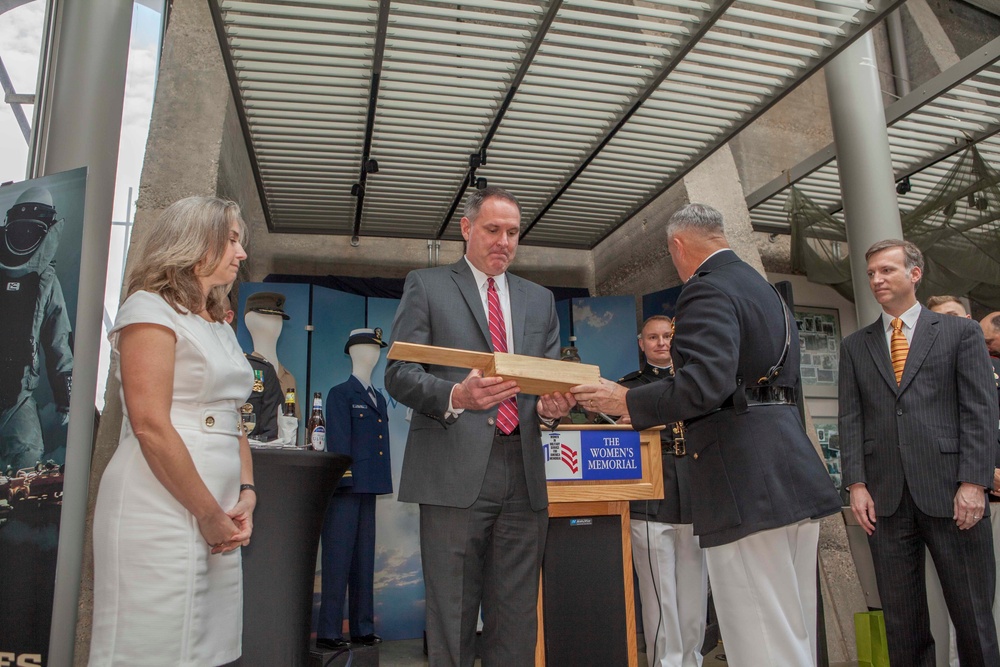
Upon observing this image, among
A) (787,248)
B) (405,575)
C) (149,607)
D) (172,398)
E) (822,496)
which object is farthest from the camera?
(787,248)

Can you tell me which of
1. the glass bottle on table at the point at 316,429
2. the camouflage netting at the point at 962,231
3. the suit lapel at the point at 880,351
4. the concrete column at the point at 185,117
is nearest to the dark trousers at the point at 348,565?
the glass bottle on table at the point at 316,429

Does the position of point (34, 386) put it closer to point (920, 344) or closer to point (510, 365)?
point (510, 365)

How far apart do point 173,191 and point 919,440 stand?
4.24m

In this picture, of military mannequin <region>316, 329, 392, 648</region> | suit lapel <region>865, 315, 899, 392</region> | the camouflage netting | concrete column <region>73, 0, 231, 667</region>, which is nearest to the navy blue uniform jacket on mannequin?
military mannequin <region>316, 329, 392, 648</region>

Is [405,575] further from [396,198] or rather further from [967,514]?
[967,514]

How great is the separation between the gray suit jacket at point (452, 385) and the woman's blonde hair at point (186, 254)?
0.60m

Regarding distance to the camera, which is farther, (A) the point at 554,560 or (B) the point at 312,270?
(B) the point at 312,270

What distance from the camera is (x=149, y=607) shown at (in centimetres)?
167

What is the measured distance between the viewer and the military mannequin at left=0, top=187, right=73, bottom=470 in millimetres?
3289

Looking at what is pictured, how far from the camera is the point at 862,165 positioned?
5.88 m

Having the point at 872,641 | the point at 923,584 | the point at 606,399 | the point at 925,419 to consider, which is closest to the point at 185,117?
the point at 606,399

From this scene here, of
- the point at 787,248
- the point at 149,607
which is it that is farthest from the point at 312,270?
the point at 149,607

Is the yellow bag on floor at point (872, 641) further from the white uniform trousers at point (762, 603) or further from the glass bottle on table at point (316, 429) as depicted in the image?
the glass bottle on table at point (316, 429)

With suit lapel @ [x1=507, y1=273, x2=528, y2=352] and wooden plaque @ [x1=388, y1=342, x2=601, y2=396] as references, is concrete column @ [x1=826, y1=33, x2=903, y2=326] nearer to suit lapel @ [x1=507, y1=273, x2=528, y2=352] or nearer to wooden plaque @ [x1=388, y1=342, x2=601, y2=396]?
suit lapel @ [x1=507, y1=273, x2=528, y2=352]
